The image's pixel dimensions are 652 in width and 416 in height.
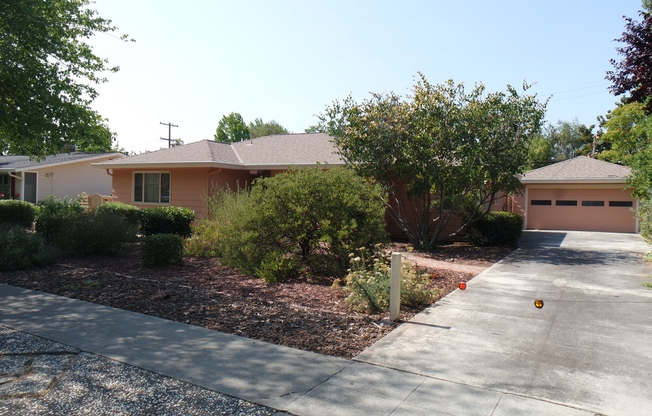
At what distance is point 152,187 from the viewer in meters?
21.1

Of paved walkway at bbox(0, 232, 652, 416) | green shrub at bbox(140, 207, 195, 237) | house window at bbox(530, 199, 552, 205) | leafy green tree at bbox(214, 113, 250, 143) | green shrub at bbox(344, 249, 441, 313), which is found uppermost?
leafy green tree at bbox(214, 113, 250, 143)

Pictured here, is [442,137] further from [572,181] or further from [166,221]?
[572,181]

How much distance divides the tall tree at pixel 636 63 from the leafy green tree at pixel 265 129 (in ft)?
150

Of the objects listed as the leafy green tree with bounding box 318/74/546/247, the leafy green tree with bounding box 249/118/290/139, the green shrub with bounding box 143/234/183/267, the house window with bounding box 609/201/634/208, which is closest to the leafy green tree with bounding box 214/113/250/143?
the leafy green tree with bounding box 249/118/290/139

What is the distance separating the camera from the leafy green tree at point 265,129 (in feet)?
193

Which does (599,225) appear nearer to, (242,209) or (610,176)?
(610,176)

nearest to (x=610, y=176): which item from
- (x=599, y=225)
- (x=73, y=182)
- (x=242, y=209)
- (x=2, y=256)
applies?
(x=599, y=225)

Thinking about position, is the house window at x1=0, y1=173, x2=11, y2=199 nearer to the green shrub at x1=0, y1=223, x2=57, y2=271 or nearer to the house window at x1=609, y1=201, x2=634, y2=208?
the green shrub at x1=0, y1=223, x2=57, y2=271

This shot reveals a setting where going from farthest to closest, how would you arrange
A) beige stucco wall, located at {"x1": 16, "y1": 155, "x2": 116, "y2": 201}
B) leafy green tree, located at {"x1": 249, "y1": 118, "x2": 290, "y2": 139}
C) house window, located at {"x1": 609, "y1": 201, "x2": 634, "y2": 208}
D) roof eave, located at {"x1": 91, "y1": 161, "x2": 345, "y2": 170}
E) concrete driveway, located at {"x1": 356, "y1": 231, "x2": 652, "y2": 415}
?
leafy green tree, located at {"x1": 249, "y1": 118, "x2": 290, "y2": 139}, beige stucco wall, located at {"x1": 16, "y1": 155, "x2": 116, "y2": 201}, house window, located at {"x1": 609, "y1": 201, "x2": 634, "y2": 208}, roof eave, located at {"x1": 91, "y1": 161, "x2": 345, "y2": 170}, concrete driveway, located at {"x1": 356, "y1": 231, "x2": 652, "y2": 415}

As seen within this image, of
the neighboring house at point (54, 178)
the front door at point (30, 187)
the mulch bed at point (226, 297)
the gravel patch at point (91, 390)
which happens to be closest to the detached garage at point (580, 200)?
the mulch bed at point (226, 297)

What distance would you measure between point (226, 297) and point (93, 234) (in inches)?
222

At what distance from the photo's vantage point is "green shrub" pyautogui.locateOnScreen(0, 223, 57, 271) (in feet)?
33.2

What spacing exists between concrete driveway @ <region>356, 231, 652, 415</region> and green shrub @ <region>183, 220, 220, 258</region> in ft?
20.8

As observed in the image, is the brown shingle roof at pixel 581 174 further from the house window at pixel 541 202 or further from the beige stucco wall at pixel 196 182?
the beige stucco wall at pixel 196 182
